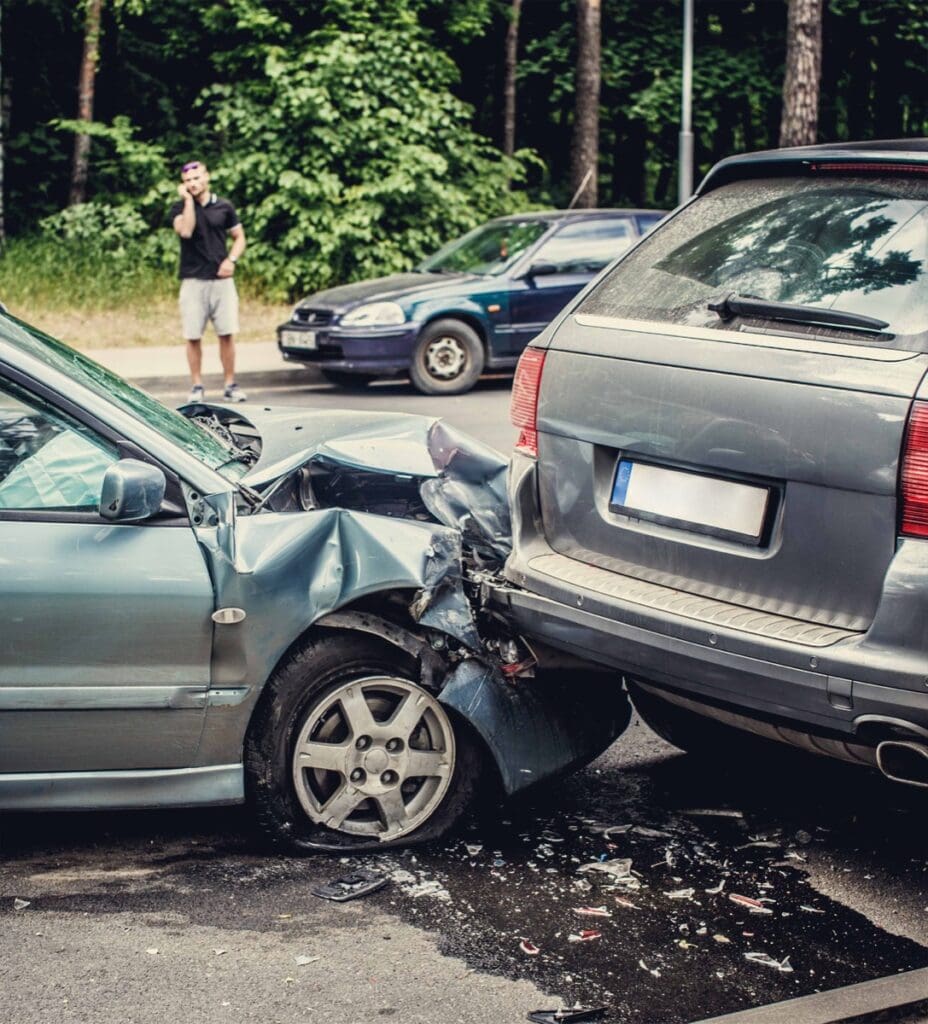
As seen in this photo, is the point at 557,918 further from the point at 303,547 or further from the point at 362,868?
the point at 303,547

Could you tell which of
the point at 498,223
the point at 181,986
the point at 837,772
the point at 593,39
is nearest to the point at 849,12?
the point at 593,39

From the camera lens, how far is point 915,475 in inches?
131

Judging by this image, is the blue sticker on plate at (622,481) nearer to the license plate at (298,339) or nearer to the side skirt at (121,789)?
the side skirt at (121,789)

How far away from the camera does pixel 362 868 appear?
13.0ft

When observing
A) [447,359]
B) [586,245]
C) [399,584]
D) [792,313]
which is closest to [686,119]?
[586,245]

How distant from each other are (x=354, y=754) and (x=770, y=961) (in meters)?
1.15

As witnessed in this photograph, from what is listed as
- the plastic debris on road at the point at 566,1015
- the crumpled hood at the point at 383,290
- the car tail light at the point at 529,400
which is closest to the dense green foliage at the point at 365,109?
the crumpled hood at the point at 383,290

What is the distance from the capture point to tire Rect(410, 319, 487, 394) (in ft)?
45.6

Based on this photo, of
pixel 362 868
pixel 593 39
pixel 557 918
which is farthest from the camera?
pixel 593 39

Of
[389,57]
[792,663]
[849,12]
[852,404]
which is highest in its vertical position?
[849,12]

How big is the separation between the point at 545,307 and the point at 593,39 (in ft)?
34.5

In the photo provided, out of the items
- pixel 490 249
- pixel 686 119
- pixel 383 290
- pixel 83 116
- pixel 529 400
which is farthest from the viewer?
pixel 83 116

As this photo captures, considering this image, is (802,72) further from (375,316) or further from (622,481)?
(622,481)

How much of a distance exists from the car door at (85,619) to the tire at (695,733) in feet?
4.83
